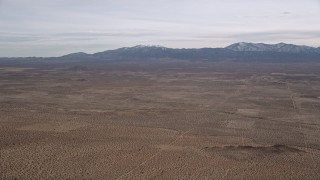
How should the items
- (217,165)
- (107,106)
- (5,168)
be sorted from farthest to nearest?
(107,106) → (217,165) → (5,168)

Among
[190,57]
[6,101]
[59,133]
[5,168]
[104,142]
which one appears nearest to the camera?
[5,168]

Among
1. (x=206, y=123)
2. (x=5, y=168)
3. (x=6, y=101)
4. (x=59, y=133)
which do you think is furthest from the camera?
(x=6, y=101)

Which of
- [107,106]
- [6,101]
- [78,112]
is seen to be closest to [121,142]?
[78,112]

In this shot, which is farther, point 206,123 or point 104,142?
point 206,123

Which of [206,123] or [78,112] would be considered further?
[78,112]

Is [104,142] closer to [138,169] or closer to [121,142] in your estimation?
[121,142]

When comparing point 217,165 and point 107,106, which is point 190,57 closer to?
point 107,106

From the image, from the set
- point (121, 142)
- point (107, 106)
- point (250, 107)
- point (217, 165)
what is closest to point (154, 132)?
point (121, 142)

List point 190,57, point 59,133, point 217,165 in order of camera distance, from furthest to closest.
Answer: point 190,57
point 59,133
point 217,165

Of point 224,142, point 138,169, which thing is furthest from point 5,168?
point 224,142
